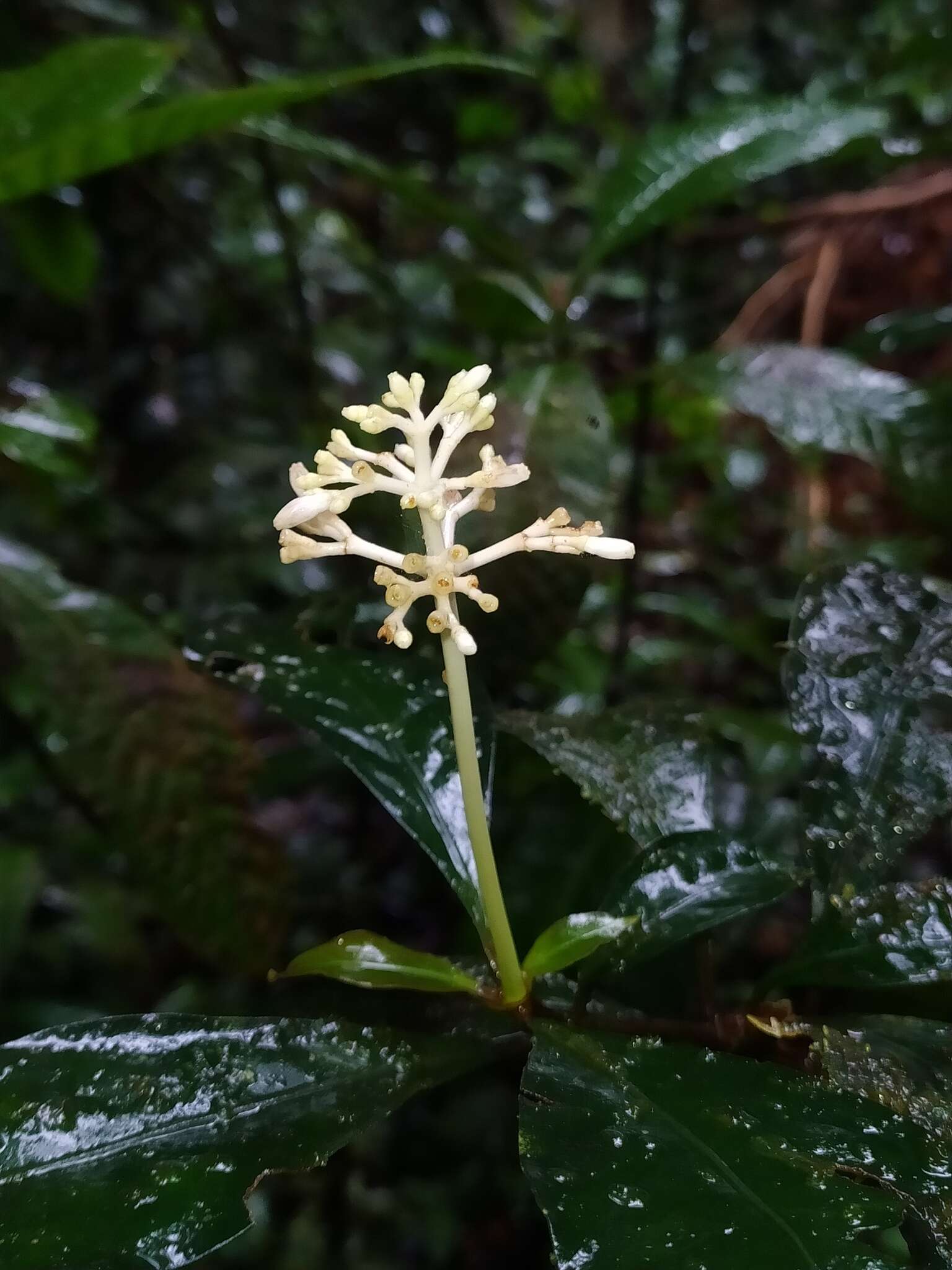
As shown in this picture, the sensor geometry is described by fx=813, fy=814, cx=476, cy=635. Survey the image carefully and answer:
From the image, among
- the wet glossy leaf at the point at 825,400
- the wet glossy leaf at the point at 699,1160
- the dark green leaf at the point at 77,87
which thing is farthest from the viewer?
the wet glossy leaf at the point at 825,400

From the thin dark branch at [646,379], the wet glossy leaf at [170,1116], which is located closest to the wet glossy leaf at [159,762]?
the wet glossy leaf at [170,1116]

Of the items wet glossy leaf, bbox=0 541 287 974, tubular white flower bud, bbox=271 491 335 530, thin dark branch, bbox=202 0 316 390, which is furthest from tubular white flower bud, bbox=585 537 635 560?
thin dark branch, bbox=202 0 316 390

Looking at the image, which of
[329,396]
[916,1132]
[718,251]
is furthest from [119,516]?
[718,251]

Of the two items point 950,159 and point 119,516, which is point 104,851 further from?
point 950,159

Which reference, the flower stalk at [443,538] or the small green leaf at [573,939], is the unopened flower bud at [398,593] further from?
the small green leaf at [573,939]

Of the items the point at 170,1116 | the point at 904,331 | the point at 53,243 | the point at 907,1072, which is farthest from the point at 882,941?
the point at 53,243
